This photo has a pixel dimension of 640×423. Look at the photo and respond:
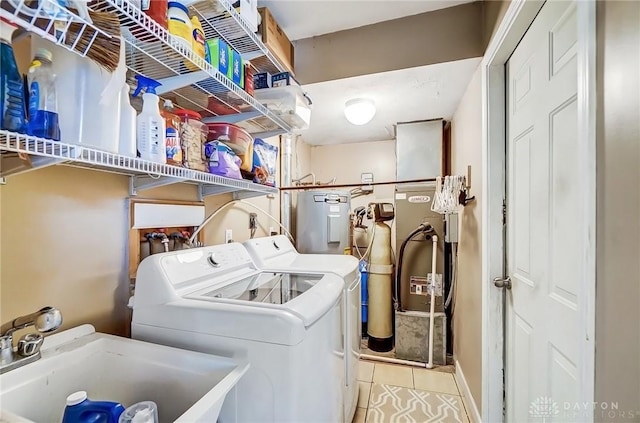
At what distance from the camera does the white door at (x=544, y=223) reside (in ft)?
3.22

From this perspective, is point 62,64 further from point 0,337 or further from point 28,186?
point 0,337

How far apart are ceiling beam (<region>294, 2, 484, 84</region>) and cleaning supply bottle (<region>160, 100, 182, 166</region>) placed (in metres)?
1.21

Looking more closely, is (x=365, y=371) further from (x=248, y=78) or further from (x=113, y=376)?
(x=248, y=78)

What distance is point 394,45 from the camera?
189cm

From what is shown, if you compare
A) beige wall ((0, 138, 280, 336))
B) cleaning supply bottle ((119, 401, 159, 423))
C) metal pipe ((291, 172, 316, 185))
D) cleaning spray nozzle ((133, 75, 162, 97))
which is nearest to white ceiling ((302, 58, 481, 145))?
metal pipe ((291, 172, 316, 185))

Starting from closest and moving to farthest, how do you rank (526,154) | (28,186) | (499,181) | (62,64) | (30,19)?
(30,19) → (62,64) → (28,186) → (526,154) → (499,181)

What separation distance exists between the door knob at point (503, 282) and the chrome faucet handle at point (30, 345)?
1.90 m

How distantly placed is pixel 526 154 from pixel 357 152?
2.35m

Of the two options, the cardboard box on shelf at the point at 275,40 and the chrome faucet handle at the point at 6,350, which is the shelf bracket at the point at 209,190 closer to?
the cardboard box on shelf at the point at 275,40

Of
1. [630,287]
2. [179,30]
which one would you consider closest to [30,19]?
[179,30]

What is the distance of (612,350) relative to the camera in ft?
2.21

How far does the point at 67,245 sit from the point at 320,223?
211cm

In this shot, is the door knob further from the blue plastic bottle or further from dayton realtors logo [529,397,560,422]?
the blue plastic bottle

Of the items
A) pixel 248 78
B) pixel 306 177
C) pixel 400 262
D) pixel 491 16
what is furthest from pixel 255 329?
pixel 306 177
